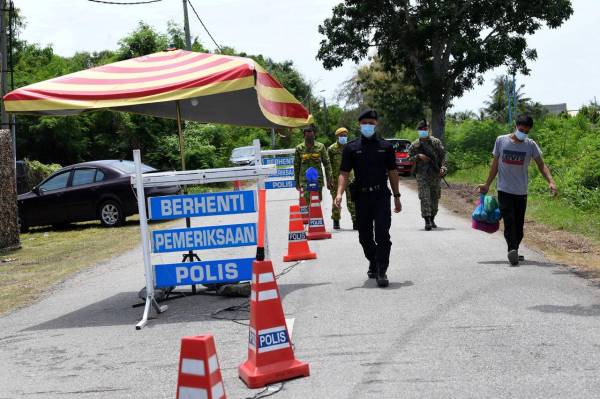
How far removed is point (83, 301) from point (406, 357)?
4.67 m

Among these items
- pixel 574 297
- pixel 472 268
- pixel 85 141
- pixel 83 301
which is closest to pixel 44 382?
pixel 83 301

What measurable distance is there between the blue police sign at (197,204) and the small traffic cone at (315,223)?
5125 millimetres

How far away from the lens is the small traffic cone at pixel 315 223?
13266 mm

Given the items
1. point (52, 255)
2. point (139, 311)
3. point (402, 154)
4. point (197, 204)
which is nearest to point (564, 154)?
point (402, 154)

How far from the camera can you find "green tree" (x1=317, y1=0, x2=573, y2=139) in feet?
114

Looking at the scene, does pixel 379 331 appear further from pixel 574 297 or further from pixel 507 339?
pixel 574 297

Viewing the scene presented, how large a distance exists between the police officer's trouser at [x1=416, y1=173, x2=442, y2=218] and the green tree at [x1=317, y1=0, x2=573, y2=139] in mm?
21879

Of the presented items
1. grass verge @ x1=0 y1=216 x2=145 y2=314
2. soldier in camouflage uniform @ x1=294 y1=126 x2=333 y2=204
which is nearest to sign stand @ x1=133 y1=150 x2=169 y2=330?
grass verge @ x1=0 y1=216 x2=145 y2=314

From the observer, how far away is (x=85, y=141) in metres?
36.8

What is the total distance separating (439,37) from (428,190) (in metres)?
23.0

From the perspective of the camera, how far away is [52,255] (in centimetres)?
1416

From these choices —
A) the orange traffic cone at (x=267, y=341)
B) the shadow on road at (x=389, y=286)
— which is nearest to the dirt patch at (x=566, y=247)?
the shadow on road at (x=389, y=286)

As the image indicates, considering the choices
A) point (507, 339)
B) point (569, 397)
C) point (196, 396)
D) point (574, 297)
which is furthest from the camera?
point (574, 297)

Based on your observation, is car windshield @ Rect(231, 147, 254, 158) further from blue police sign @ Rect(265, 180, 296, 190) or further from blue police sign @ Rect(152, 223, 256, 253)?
blue police sign @ Rect(152, 223, 256, 253)
